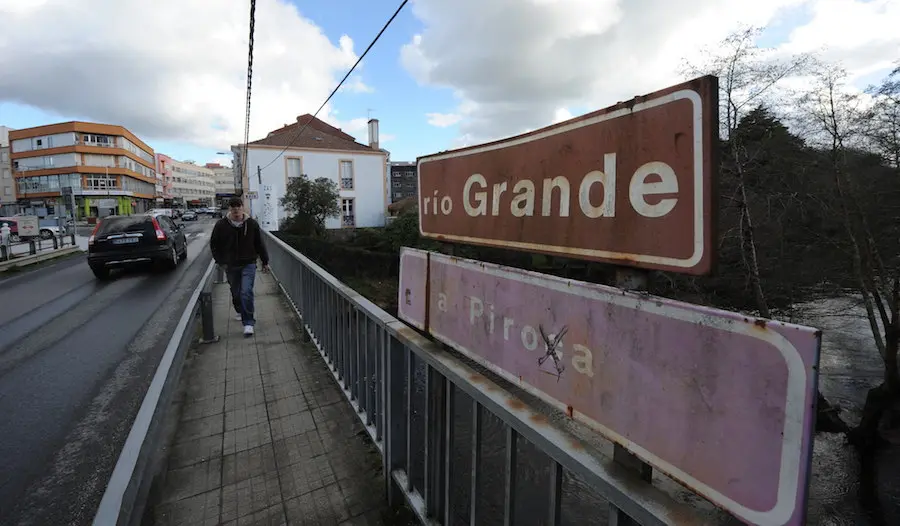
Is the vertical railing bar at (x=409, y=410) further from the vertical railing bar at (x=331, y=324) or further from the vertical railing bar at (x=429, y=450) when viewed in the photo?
A: the vertical railing bar at (x=331, y=324)

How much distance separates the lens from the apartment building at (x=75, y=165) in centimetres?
5275

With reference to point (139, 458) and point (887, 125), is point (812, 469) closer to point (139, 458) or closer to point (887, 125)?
point (139, 458)

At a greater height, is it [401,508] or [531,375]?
[531,375]

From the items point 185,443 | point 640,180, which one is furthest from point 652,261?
point 185,443

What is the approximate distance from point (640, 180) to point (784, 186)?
19.1m

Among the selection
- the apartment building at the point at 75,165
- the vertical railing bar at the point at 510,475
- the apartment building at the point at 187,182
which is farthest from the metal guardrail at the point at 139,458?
the apartment building at the point at 187,182

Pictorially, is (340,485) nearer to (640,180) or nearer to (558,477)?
(558,477)

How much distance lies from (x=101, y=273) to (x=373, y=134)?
105 feet

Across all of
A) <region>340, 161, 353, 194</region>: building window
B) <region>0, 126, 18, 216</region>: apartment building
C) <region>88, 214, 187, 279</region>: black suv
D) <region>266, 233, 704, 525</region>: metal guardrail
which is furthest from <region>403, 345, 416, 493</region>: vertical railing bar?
<region>0, 126, 18, 216</region>: apartment building

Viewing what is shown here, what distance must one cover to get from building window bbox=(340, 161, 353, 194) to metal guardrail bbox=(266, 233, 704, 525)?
35.2m

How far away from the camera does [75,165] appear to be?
52969mm

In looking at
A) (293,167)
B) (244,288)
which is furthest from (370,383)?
(293,167)

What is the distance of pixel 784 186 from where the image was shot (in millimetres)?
16000

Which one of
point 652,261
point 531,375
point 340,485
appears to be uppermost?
point 652,261
